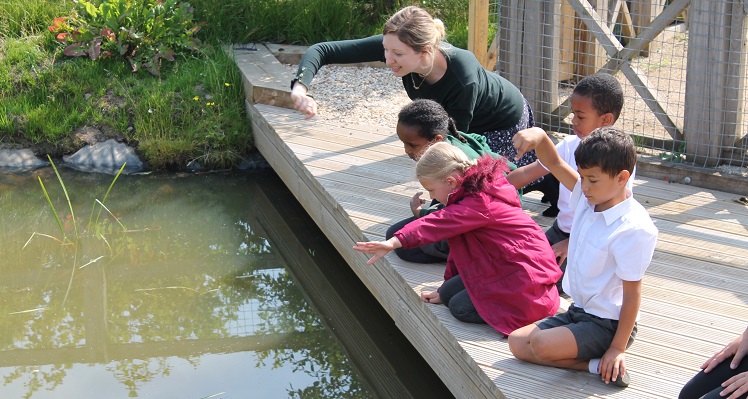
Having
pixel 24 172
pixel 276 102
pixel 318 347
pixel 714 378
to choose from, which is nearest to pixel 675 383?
pixel 714 378

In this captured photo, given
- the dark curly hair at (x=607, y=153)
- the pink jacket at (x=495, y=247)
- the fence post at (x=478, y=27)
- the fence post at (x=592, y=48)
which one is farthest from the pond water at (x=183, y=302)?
the fence post at (x=592, y=48)

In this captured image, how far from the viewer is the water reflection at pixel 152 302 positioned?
165 inches

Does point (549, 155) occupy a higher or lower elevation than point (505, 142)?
higher

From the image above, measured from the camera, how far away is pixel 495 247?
316 centimetres

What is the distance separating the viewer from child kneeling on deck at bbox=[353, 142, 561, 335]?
3.13 meters

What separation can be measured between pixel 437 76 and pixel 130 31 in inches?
152

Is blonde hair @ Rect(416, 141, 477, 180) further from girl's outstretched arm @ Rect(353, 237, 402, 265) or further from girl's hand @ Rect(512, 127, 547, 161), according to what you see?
girl's outstretched arm @ Rect(353, 237, 402, 265)

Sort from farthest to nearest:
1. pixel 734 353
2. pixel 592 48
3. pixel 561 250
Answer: pixel 592 48 < pixel 561 250 < pixel 734 353

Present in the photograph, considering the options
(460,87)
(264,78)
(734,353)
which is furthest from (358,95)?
(734,353)

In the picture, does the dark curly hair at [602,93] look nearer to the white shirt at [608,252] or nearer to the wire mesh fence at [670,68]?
the white shirt at [608,252]

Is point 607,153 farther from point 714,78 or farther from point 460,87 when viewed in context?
point 714,78

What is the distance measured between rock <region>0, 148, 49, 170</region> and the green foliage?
95 centimetres

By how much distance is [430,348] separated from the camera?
3545 mm

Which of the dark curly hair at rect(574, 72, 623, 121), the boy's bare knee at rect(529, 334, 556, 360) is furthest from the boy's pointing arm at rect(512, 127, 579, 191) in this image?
the boy's bare knee at rect(529, 334, 556, 360)
